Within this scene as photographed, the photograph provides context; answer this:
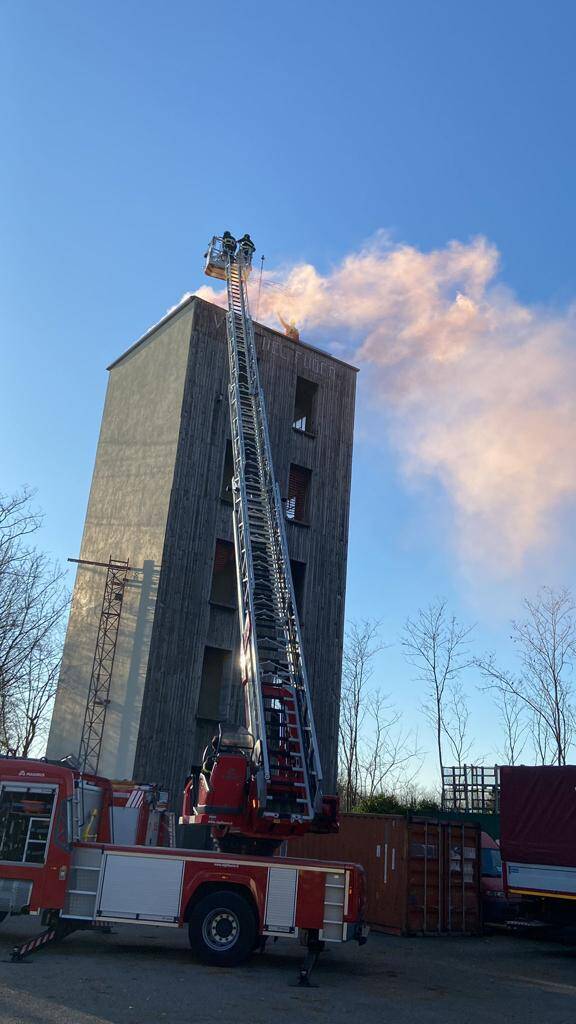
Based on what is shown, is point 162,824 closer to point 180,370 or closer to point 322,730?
point 322,730

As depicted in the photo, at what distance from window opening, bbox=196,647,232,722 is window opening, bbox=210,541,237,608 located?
169 cm

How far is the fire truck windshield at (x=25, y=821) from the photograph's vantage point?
11.2 metres

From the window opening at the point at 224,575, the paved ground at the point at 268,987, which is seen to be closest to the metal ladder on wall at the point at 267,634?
the paved ground at the point at 268,987

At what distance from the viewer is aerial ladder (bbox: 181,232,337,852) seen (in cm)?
1197

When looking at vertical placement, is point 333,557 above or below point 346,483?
below

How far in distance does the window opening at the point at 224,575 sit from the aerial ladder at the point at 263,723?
31.7 feet

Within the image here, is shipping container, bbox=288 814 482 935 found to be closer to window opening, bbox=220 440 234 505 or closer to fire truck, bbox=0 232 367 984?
fire truck, bbox=0 232 367 984

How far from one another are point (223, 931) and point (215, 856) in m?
1.00

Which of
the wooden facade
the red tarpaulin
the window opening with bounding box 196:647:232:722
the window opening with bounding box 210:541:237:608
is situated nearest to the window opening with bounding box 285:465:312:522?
the wooden facade

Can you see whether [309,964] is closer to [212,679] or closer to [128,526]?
[212,679]

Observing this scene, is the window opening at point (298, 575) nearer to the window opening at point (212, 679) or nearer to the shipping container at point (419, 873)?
the window opening at point (212, 679)

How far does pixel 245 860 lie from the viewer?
11477mm

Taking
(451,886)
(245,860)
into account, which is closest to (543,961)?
(451,886)

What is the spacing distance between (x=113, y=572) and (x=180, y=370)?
7.28 meters
